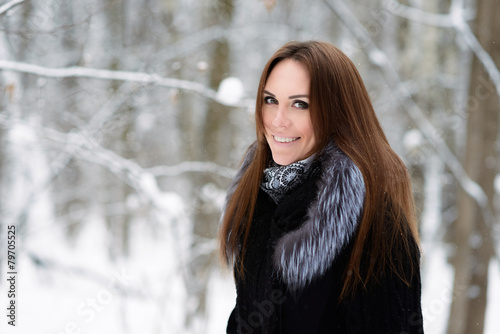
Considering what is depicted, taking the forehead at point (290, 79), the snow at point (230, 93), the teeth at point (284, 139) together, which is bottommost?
the teeth at point (284, 139)

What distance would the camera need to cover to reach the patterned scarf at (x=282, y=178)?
5.53 feet

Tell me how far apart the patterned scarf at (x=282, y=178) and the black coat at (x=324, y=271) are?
37 millimetres

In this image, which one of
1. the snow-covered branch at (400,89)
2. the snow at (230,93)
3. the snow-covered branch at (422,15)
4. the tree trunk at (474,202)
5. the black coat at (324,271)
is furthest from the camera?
the snow-covered branch at (422,15)

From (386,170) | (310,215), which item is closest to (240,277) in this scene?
(310,215)

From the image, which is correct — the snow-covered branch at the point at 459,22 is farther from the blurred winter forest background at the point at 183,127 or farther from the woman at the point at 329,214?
the woman at the point at 329,214

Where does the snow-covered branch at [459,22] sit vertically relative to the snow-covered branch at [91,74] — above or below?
above

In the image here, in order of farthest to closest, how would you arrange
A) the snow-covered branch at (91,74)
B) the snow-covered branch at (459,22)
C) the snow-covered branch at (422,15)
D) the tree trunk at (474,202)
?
the snow-covered branch at (422,15), the tree trunk at (474,202), the snow-covered branch at (459,22), the snow-covered branch at (91,74)

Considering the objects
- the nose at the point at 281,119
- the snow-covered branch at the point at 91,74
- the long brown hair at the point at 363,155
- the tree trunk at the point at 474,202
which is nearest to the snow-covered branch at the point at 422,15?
the tree trunk at the point at 474,202

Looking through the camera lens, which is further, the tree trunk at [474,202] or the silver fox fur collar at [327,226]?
the tree trunk at [474,202]

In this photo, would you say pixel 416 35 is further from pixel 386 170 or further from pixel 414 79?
pixel 386 170

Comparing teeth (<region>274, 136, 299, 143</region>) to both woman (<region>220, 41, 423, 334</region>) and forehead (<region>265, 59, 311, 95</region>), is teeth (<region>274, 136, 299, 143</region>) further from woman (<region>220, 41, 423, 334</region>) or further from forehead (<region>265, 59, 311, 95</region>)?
forehead (<region>265, 59, 311, 95</region>)

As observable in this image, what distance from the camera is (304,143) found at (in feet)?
5.53

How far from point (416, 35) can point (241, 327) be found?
20.6ft

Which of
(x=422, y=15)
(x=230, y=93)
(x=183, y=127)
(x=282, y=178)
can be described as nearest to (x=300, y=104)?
(x=282, y=178)
